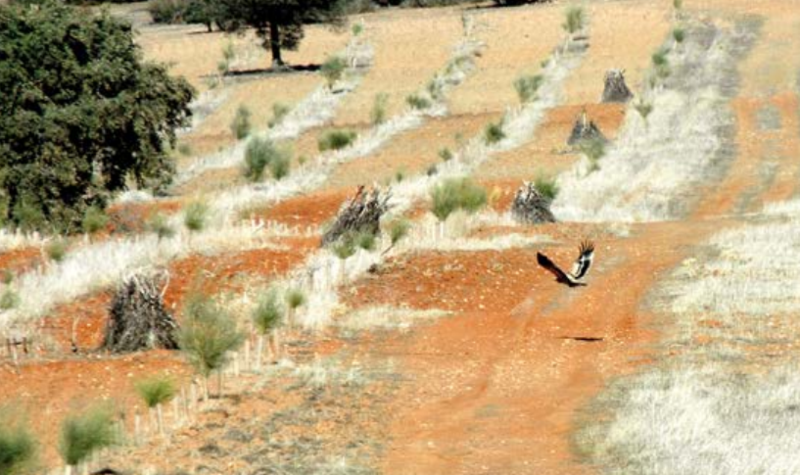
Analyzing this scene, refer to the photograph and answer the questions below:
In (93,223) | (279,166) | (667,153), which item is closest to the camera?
(93,223)

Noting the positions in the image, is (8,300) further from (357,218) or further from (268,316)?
(357,218)

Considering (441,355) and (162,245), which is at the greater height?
(441,355)

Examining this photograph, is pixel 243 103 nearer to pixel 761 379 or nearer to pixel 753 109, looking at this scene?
pixel 753 109

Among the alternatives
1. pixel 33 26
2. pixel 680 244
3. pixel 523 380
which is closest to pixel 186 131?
pixel 33 26

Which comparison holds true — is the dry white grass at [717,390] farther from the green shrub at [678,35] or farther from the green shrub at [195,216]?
the green shrub at [678,35]

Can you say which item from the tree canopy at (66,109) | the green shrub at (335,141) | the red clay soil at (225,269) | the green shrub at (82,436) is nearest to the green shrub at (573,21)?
the green shrub at (335,141)

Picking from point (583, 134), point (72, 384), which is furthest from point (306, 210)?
point (72, 384)

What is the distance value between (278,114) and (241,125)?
3514 mm

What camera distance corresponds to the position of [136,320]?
15742 millimetres

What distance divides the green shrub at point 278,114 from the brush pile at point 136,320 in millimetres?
33207

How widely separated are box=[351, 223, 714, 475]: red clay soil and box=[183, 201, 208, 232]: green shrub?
12.6 ft

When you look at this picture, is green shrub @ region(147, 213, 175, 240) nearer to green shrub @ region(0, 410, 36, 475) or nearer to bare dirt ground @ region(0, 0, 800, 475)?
bare dirt ground @ region(0, 0, 800, 475)

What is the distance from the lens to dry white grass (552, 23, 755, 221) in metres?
30.9

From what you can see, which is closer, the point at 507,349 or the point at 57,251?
the point at 507,349
